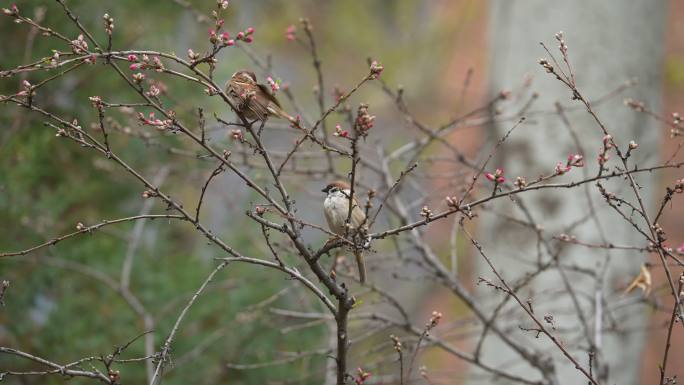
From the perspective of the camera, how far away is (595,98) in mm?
4449

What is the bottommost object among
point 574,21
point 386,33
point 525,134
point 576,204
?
point 576,204

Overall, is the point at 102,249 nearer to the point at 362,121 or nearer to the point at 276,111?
the point at 276,111

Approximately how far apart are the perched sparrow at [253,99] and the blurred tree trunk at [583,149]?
78.2 inches

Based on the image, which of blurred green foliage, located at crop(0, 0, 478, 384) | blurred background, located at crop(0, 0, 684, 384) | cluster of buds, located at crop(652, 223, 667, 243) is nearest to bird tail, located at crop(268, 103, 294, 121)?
blurred background, located at crop(0, 0, 684, 384)

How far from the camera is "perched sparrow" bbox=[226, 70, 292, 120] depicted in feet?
8.81

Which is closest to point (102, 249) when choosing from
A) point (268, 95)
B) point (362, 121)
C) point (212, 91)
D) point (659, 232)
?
point (268, 95)

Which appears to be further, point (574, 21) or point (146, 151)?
point (146, 151)

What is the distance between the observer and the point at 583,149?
442cm

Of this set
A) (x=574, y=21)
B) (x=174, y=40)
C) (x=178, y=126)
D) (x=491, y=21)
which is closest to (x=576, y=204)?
(x=574, y=21)

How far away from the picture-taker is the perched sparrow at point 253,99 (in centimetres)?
269

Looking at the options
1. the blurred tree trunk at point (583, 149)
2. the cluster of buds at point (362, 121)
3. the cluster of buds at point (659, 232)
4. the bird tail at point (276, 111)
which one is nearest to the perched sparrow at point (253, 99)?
the bird tail at point (276, 111)

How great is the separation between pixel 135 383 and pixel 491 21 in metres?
3.50

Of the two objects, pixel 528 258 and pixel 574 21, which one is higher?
pixel 574 21

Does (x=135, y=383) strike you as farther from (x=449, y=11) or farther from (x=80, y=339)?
(x=449, y=11)
